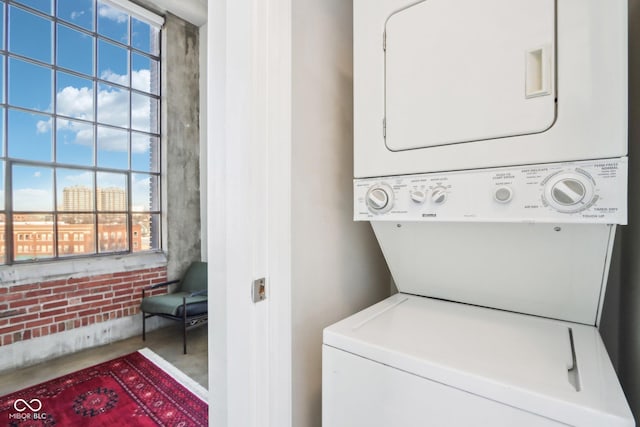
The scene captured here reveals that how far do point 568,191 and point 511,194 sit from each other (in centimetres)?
10

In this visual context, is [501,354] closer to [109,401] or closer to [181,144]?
[109,401]

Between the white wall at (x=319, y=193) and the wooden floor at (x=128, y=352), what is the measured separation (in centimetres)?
171

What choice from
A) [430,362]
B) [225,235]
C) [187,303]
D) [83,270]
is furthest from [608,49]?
[83,270]

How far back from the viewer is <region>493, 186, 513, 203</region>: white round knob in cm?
71

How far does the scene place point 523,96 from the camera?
681 mm

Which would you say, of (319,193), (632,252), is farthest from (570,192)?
(319,193)

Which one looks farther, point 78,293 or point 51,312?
point 78,293

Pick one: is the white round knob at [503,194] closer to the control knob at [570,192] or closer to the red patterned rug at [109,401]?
the control knob at [570,192]

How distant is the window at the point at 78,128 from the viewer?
2.55 m

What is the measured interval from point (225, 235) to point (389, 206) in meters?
0.51

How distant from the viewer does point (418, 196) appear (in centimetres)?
83

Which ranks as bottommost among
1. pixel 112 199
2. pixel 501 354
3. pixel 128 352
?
pixel 128 352

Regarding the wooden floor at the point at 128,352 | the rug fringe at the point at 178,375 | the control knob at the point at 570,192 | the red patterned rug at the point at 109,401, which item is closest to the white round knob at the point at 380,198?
the control knob at the point at 570,192

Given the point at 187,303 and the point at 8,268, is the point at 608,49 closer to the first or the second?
the point at 187,303
